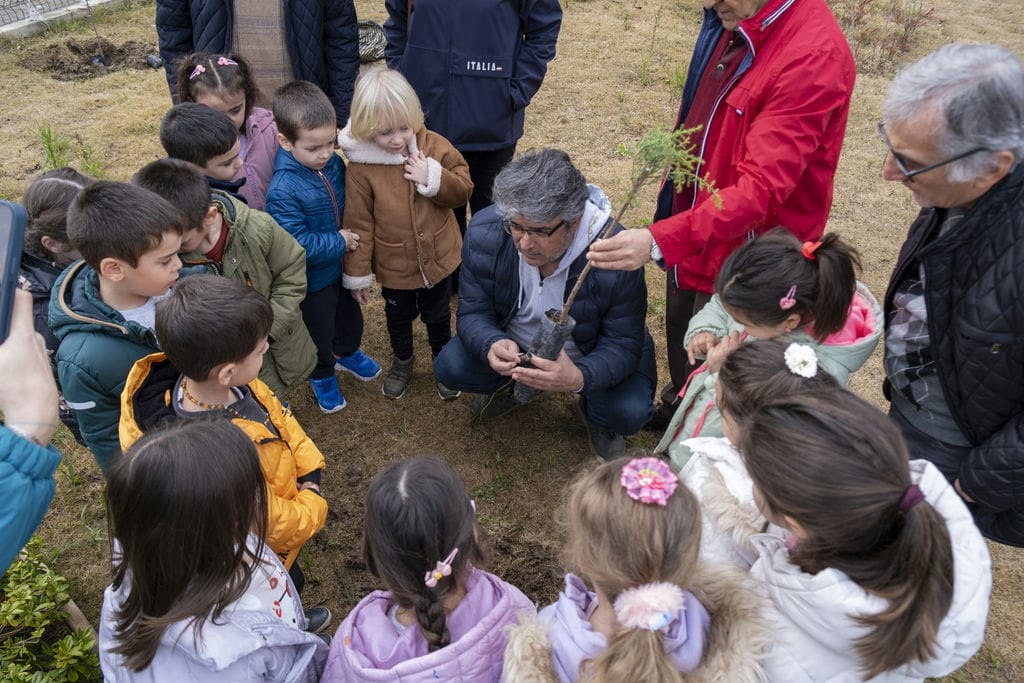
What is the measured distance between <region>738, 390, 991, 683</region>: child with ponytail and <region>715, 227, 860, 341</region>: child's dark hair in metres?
0.72

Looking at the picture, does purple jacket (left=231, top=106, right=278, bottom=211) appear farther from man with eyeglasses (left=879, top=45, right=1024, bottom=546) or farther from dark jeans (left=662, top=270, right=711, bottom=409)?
man with eyeglasses (left=879, top=45, right=1024, bottom=546)

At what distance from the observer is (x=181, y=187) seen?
238 centimetres

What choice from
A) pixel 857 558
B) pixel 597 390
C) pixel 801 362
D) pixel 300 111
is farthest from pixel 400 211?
pixel 857 558

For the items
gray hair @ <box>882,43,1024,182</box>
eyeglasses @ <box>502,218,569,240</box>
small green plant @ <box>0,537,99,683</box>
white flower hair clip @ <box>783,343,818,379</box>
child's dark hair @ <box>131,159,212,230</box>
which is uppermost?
gray hair @ <box>882,43,1024,182</box>

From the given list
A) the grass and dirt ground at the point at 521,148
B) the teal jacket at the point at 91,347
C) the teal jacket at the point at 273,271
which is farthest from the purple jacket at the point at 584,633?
the teal jacket at the point at 273,271

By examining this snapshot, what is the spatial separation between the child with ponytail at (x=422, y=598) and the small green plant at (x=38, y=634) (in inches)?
44.0

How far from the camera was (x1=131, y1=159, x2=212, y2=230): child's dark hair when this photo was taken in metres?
2.38

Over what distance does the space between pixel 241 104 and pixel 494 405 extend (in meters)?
1.80

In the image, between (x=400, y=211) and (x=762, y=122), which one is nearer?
(x=762, y=122)

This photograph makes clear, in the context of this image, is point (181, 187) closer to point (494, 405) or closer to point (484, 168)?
point (494, 405)

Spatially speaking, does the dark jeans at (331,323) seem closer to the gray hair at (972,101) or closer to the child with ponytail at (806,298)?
the child with ponytail at (806,298)

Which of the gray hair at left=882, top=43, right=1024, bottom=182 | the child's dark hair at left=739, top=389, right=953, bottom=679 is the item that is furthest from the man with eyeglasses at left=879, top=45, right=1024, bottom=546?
the child's dark hair at left=739, top=389, right=953, bottom=679

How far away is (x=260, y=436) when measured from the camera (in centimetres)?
198

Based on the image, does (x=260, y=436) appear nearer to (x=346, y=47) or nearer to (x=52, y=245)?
(x=52, y=245)
